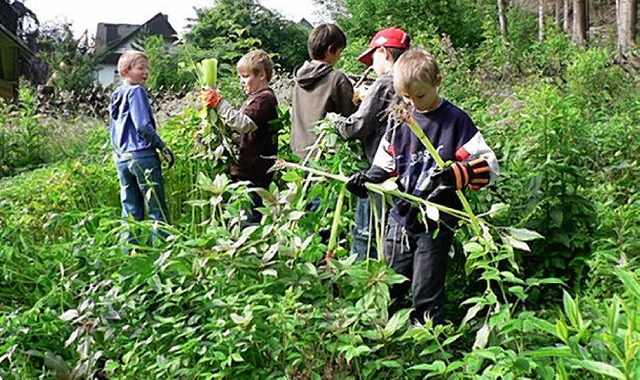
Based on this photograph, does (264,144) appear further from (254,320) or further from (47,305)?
(254,320)

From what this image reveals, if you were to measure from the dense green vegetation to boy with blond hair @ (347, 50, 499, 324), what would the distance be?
16cm

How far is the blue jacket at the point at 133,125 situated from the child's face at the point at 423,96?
7.65 feet

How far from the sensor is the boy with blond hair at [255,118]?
4727 mm

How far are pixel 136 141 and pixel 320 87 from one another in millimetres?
1477

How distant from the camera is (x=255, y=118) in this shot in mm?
4730

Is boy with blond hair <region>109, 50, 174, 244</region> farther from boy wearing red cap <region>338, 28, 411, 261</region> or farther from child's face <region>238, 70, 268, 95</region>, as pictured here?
boy wearing red cap <region>338, 28, 411, 261</region>

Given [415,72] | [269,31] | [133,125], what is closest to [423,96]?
[415,72]

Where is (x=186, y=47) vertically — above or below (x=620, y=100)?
above

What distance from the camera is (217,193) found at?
3.19 m

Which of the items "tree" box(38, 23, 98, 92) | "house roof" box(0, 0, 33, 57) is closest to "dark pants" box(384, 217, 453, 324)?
"house roof" box(0, 0, 33, 57)

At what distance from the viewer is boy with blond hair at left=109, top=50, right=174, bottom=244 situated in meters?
4.97

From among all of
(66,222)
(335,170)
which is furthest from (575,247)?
(66,222)

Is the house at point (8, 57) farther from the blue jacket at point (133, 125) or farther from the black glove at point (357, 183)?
the black glove at point (357, 183)

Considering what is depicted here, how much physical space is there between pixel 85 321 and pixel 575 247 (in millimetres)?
2287
